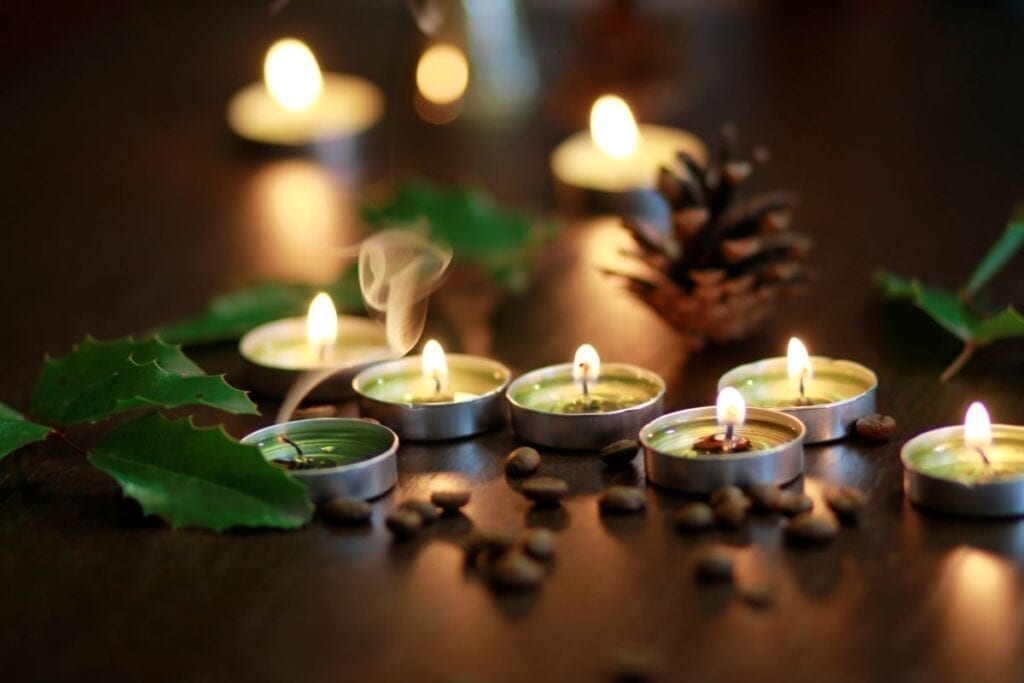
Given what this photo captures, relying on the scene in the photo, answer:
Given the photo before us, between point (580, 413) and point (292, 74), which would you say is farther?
point (292, 74)

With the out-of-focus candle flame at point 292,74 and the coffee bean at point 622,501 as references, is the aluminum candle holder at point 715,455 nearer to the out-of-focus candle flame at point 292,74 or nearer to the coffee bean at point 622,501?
the coffee bean at point 622,501

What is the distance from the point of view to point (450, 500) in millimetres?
871

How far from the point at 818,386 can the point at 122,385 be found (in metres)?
0.45

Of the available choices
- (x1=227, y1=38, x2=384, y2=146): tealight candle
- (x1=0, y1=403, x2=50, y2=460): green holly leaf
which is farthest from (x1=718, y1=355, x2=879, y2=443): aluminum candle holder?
(x1=227, y1=38, x2=384, y2=146): tealight candle

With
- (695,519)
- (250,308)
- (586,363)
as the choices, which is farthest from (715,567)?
(250,308)

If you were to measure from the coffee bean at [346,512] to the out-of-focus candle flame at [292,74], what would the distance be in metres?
1.02

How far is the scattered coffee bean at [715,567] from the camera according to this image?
30.5 inches

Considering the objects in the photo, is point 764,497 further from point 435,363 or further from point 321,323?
point 321,323

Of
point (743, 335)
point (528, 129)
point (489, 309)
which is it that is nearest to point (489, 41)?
point (528, 129)

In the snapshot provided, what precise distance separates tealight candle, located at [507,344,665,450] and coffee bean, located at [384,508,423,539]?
5.4 inches

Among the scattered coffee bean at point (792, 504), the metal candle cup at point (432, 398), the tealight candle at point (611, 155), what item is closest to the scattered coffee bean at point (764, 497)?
the scattered coffee bean at point (792, 504)

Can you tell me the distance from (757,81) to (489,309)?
803 mm

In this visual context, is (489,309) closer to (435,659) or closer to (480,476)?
(480,476)

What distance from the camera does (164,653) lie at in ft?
2.45
